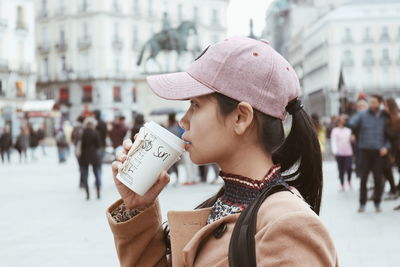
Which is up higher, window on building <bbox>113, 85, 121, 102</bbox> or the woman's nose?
the woman's nose

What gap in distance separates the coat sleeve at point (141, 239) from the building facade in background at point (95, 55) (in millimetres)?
63914

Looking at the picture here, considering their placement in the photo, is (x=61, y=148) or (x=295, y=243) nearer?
(x=295, y=243)

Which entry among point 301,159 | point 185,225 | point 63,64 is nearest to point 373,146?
point 301,159

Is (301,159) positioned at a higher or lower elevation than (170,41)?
higher

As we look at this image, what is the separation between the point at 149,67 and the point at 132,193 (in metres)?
68.6

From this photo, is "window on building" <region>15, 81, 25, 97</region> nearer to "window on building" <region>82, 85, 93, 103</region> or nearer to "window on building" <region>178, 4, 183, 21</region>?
"window on building" <region>82, 85, 93, 103</region>

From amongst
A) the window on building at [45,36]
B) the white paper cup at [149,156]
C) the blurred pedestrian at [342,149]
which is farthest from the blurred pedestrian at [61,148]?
the window on building at [45,36]

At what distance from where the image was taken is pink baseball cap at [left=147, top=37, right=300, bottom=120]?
5.65 ft

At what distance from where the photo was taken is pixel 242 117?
174 cm

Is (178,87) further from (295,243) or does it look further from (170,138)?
(295,243)

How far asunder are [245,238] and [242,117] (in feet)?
1.08

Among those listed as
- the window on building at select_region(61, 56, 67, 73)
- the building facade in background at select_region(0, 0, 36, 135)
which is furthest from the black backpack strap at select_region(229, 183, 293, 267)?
the window on building at select_region(61, 56, 67, 73)

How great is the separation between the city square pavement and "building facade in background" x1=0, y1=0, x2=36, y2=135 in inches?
1437

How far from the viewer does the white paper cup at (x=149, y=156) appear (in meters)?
1.79
